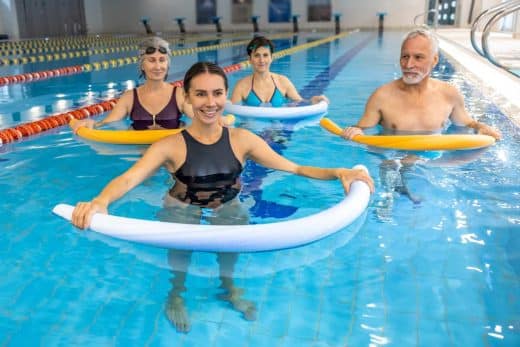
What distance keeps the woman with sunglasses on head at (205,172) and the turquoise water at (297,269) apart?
0.21ft

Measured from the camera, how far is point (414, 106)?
13.5 feet

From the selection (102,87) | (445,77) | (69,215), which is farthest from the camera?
(445,77)

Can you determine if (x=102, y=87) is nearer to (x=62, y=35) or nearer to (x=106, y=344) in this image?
(x=106, y=344)

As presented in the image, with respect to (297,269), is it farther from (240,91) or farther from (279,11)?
(279,11)

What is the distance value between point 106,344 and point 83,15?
26.5 metres

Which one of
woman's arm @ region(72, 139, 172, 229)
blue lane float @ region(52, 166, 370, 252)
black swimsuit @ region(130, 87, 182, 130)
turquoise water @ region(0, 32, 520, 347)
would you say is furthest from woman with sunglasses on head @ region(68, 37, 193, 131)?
blue lane float @ region(52, 166, 370, 252)

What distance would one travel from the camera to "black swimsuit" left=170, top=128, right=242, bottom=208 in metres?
2.67

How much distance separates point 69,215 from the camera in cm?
220

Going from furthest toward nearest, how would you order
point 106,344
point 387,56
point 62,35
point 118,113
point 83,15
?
point 83,15, point 62,35, point 387,56, point 118,113, point 106,344

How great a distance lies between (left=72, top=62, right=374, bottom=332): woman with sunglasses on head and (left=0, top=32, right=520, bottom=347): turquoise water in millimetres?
64

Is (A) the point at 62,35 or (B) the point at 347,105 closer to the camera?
(B) the point at 347,105

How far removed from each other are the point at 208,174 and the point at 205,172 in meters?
Answer: 0.02

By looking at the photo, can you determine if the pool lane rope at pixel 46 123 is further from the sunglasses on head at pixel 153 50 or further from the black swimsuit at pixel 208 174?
the black swimsuit at pixel 208 174

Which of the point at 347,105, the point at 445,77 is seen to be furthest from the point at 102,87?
the point at 445,77
